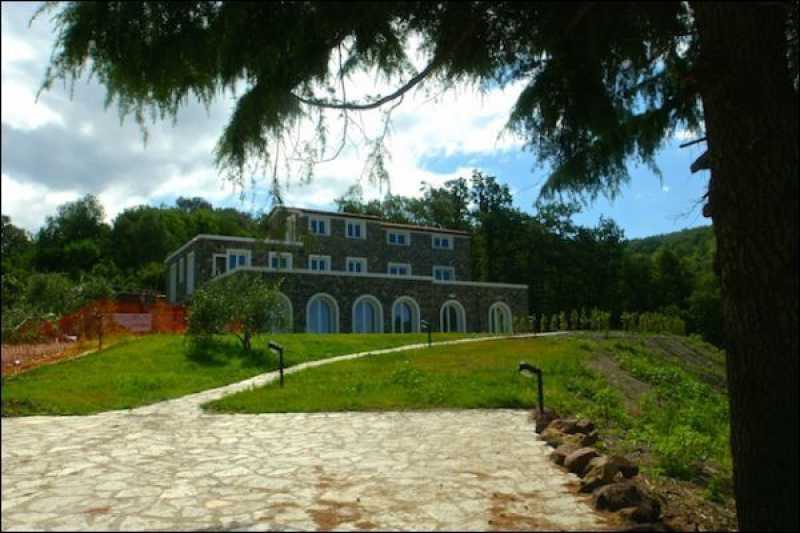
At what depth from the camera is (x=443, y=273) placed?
38062mm

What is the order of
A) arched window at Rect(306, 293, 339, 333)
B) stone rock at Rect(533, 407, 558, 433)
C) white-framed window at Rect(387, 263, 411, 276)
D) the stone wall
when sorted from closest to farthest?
stone rock at Rect(533, 407, 558, 433) < the stone wall < arched window at Rect(306, 293, 339, 333) < white-framed window at Rect(387, 263, 411, 276)

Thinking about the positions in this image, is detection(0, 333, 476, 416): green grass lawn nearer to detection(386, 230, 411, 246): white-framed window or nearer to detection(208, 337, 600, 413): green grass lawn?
detection(208, 337, 600, 413): green grass lawn

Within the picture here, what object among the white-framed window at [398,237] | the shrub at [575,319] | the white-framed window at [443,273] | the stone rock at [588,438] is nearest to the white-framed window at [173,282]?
A: the white-framed window at [398,237]

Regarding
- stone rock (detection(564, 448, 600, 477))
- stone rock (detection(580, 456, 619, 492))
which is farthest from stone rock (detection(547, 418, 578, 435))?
stone rock (detection(580, 456, 619, 492))

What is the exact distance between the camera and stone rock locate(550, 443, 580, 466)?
6.69 meters

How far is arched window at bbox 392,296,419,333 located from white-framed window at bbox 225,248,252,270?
23.4ft

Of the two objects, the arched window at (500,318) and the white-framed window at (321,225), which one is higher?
the white-framed window at (321,225)

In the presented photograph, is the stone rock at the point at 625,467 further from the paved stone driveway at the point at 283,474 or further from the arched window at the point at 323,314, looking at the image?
the arched window at the point at 323,314

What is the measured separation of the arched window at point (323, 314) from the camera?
1118 inches

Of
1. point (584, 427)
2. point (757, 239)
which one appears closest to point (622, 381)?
point (584, 427)

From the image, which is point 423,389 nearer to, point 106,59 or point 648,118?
point 648,118

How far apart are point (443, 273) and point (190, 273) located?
13.9 metres

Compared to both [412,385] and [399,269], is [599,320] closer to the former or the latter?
[399,269]

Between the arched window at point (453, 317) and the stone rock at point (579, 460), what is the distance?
26.8m
